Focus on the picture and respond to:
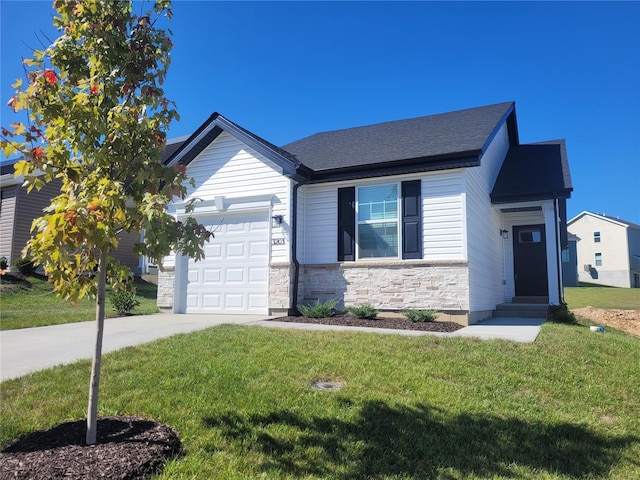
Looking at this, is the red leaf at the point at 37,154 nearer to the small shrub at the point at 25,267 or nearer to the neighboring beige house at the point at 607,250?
the small shrub at the point at 25,267

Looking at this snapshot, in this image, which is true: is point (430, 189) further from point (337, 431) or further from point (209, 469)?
point (209, 469)

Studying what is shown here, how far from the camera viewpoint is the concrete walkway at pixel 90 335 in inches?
226

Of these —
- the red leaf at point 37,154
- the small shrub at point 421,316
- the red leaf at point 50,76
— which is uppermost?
the red leaf at point 50,76

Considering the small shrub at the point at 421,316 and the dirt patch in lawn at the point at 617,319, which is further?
the dirt patch in lawn at the point at 617,319

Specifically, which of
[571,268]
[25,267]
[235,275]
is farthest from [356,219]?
[571,268]

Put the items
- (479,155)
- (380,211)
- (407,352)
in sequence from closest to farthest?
(407,352) → (479,155) → (380,211)

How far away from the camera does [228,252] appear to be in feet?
36.6

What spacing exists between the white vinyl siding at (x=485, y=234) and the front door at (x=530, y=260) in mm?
A: 792

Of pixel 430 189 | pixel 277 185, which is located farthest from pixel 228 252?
pixel 430 189

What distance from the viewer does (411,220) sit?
1004 cm

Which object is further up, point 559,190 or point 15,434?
point 559,190

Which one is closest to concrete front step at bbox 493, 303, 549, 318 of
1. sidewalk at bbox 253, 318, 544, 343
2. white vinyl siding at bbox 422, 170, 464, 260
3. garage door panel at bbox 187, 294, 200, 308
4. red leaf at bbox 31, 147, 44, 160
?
sidewalk at bbox 253, 318, 544, 343

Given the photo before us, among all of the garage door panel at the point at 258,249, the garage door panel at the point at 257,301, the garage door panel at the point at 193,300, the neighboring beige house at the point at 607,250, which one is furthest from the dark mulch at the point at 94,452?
the neighboring beige house at the point at 607,250

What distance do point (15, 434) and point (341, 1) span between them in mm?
9866
